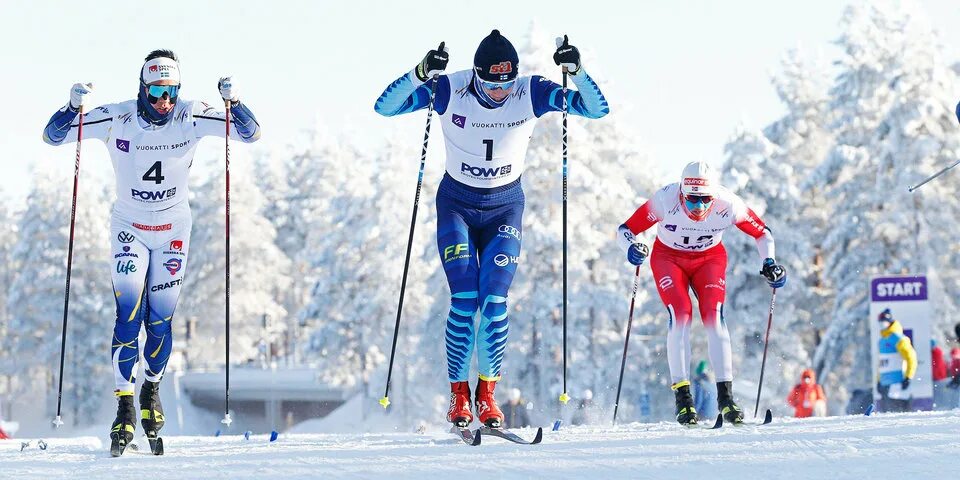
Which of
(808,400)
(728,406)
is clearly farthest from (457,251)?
(808,400)

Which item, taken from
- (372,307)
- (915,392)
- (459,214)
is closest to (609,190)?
(372,307)

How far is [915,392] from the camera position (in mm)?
16281

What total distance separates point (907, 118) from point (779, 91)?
8.60 metres

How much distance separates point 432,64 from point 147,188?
5.98 ft

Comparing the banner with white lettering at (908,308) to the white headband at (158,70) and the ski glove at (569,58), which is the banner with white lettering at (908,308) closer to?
the ski glove at (569,58)

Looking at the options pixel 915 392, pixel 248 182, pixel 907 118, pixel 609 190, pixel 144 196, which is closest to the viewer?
pixel 144 196

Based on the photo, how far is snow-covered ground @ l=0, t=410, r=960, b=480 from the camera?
5855 mm

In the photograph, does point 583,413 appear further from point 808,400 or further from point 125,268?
point 125,268

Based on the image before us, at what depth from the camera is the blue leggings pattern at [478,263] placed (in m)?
7.47

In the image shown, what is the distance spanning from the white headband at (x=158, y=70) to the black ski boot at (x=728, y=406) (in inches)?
161

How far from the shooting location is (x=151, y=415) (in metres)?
7.46

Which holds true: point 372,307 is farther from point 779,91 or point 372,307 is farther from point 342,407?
point 779,91

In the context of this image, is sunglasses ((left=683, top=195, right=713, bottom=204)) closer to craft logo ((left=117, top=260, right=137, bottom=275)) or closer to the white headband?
the white headband

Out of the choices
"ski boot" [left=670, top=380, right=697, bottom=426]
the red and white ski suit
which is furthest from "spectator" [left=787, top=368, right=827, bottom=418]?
"ski boot" [left=670, top=380, right=697, bottom=426]
